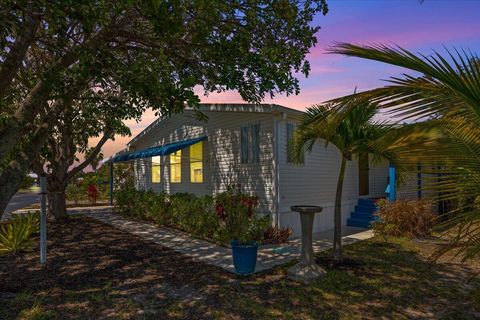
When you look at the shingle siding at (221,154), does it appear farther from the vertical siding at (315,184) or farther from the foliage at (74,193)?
the foliage at (74,193)

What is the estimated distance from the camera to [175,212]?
11.6 metres

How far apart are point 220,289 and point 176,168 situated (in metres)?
9.71

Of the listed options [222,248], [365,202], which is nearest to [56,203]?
[222,248]

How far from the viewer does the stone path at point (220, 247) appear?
7586 mm

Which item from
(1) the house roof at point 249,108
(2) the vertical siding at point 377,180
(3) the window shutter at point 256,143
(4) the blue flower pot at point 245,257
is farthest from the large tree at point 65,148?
(2) the vertical siding at point 377,180

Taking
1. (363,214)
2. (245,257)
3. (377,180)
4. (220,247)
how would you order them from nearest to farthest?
(245,257), (220,247), (363,214), (377,180)

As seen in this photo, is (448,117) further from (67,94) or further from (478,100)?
(67,94)

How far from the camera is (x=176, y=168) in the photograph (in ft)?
49.3

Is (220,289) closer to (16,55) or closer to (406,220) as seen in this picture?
(16,55)

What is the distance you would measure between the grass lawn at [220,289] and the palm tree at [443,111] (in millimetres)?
1402

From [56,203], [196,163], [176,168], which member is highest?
[196,163]

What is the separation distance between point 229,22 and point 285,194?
4852 mm

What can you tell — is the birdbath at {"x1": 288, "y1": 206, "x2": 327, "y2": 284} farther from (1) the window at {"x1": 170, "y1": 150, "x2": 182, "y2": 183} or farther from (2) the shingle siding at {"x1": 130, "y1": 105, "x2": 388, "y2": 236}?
(1) the window at {"x1": 170, "y1": 150, "x2": 182, "y2": 183}

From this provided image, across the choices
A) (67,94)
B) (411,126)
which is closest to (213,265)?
(67,94)
